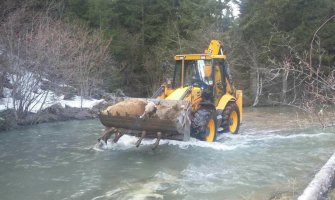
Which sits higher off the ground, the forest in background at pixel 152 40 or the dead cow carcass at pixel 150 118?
the forest in background at pixel 152 40

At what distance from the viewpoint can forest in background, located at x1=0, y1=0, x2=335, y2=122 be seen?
15828mm

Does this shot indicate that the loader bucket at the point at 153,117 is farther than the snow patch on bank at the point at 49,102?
No

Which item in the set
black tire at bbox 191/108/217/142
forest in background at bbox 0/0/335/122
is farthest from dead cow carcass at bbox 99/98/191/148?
forest in background at bbox 0/0/335/122

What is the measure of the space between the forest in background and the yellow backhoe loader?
10.8 ft

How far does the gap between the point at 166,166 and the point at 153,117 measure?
1271 millimetres

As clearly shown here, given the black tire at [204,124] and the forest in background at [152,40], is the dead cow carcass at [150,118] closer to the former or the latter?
the black tire at [204,124]

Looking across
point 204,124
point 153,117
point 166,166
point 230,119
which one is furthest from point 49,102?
point 166,166

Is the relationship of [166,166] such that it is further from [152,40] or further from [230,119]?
[152,40]

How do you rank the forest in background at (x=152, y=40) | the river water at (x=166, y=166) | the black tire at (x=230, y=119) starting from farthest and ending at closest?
the forest in background at (x=152, y=40) < the black tire at (x=230, y=119) < the river water at (x=166, y=166)

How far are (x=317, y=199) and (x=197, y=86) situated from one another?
6.11m

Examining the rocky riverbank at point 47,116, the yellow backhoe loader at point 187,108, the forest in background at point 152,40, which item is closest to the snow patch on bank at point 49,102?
the rocky riverbank at point 47,116

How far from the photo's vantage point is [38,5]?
85.8 ft

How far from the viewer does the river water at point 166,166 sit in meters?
6.71

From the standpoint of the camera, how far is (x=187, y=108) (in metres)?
9.42
